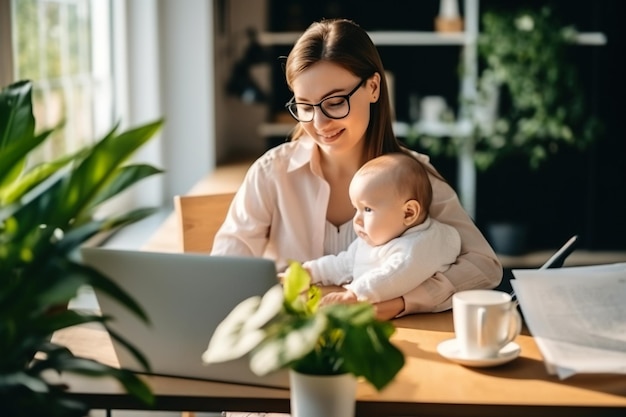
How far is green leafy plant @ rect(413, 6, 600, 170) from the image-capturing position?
168 inches

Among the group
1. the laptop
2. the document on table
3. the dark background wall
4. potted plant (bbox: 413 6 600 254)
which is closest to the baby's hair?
the document on table

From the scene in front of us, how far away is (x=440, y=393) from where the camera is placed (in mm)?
1291

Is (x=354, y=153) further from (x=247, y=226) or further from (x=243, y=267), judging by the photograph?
(x=243, y=267)

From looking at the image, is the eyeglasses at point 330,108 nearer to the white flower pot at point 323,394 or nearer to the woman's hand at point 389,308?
the woman's hand at point 389,308

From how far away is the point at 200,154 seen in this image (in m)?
3.93

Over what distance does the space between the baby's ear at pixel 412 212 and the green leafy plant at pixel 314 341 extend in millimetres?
603

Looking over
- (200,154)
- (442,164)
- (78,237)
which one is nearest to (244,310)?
(78,237)

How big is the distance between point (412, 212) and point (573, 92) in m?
2.90

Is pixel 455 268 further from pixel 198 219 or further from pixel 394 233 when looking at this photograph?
pixel 198 219

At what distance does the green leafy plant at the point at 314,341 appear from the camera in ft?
3.28

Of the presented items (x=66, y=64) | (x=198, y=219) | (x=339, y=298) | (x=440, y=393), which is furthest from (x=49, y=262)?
(x=66, y=64)

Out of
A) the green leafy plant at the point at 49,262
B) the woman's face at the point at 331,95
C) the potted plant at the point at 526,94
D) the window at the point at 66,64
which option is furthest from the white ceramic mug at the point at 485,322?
the potted plant at the point at 526,94

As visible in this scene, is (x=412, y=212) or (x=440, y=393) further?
(x=412, y=212)

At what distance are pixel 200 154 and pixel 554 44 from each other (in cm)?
168
